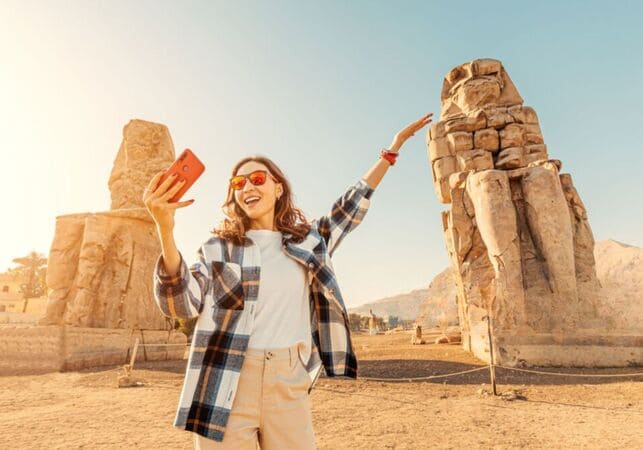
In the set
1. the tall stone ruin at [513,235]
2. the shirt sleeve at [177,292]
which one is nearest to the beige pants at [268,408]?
the shirt sleeve at [177,292]

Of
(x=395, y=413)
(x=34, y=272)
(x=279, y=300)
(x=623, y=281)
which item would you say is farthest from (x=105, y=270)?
(x=34, y=272)

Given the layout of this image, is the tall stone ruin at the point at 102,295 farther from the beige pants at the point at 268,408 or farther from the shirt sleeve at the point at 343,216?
the beige pants at the point at 268,408

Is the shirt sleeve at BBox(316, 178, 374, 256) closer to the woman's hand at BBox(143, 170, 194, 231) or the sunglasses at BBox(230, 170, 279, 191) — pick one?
the sunglasses at BBox(230, 170, 279, 191)

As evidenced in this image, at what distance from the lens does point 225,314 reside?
1.36 meters

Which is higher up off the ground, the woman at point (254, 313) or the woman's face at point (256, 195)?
the woman's face at point (256, 195)

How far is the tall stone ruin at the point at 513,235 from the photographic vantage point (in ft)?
21.0

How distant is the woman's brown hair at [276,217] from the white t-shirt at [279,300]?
0.21 feet

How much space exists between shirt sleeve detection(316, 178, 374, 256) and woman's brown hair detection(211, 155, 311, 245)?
11 cm

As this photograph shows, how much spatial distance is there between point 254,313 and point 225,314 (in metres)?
0.10

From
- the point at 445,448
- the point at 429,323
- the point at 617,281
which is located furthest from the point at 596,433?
the point at 429,323

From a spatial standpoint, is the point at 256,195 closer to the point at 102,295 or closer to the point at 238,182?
the point at 238,182

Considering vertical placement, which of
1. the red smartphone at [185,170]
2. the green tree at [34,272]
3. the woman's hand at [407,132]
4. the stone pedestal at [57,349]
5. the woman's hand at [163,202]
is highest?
the green tree at [34,272]

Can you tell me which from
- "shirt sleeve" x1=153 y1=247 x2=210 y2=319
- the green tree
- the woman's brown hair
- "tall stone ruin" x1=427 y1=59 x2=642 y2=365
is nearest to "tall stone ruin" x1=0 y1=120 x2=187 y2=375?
"tall stone ruin" x1=427 y1=59 x2=642 y2=365

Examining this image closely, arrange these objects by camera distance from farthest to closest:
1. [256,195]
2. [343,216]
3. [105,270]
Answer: [105,270] < [343,216] < [256,195]
